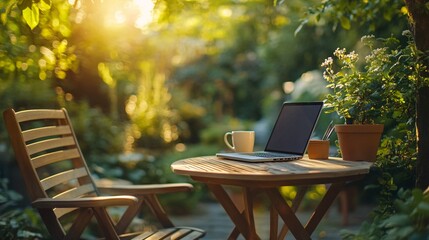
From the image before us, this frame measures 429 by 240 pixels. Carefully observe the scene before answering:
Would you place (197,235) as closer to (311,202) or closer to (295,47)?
(311,202)

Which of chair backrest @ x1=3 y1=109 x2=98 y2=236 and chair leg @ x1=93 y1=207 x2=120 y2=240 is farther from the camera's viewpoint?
chair backrest @ x1=3 y1=109 x2=98 y2=236

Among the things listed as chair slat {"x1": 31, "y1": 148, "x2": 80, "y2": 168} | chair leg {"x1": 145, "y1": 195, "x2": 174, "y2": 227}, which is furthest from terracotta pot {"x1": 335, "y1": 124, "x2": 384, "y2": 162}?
chair slat {"x1": 31, "y1": 148, "x2": 80, "y2": 168}

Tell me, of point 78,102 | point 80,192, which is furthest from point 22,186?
point 80,192

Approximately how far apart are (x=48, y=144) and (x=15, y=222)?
3.01 feet

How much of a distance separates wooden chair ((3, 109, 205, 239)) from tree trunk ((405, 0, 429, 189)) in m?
1.15

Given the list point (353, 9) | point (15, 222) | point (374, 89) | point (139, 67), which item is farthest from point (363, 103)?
point (139, 67)

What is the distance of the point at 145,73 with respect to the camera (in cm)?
871

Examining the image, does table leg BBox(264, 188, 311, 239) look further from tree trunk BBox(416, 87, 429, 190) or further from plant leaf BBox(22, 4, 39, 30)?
plant leaf BBox(22, 4, 39, 30)

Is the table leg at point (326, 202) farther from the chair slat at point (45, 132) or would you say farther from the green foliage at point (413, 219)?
the chair slat at point (45, 132)

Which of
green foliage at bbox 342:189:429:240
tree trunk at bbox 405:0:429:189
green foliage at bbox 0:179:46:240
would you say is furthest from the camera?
green foliage at bbox 0:179:46:240

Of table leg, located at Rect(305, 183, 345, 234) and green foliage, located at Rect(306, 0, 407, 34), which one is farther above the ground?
green foliage, located at Rect(306, 0, 407, 34)

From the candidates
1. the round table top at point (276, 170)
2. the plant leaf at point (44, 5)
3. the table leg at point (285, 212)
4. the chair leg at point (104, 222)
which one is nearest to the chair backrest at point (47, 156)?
the chair leg at point (104, 222)

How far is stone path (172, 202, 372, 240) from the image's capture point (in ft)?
15.9

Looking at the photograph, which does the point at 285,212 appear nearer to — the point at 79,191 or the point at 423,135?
the point at 423,135
